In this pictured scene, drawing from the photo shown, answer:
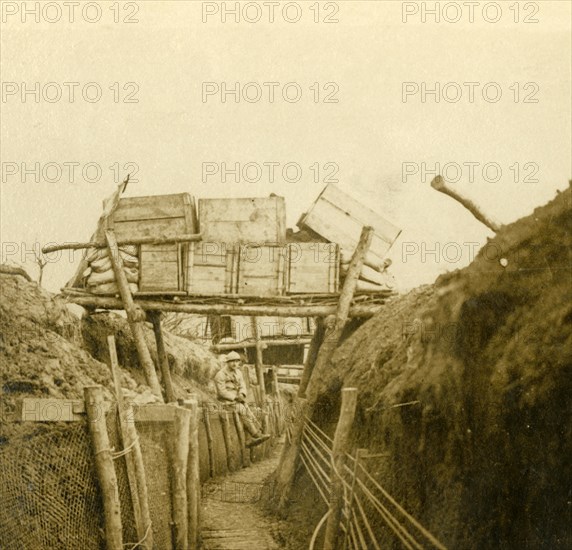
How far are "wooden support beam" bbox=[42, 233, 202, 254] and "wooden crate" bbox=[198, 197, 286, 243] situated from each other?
0.70 ft

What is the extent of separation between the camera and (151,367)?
29.7ft

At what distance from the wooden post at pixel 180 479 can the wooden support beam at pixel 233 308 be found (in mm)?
3441

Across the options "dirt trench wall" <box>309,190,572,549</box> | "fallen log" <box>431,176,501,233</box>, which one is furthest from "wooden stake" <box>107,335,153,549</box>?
"fallen log" <box>431,176,501,233</box>

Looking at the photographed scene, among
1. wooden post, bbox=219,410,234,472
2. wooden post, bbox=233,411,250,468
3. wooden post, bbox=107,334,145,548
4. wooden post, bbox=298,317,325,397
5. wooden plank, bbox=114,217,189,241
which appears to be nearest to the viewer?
wooden post, bbox=107,334,145,548

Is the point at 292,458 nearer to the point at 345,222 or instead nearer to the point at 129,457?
the point at 345,222

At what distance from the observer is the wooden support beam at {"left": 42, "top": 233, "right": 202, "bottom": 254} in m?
8.88

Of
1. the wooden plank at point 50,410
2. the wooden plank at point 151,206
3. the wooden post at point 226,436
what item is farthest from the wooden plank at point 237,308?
the wooden plank at point 50,410

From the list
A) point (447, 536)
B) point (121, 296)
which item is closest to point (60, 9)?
point (121, 296)

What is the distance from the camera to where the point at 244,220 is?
883 cm

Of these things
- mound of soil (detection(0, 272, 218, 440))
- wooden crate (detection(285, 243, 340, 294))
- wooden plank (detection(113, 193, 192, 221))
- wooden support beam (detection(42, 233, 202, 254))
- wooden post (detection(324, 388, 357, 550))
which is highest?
wooden plank (detection(113, 193, 192, 221))

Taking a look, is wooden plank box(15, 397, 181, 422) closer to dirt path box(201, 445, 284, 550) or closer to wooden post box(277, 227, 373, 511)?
dirt path box(201, 445, 284, 550)

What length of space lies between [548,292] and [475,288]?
2.20 ft

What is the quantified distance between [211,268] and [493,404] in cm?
606

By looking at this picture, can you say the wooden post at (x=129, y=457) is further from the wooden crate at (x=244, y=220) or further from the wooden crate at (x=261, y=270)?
the wooden crate at (x=244, y=220)
